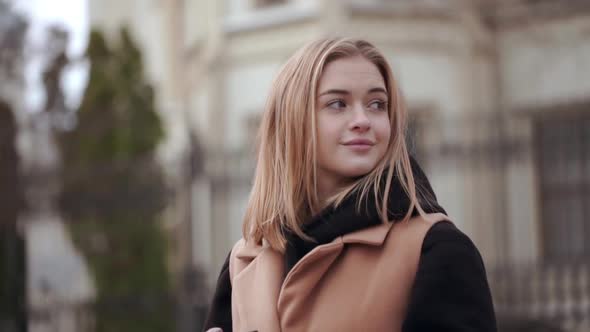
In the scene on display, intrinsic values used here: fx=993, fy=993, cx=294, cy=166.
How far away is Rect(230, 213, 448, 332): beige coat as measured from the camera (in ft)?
6.19

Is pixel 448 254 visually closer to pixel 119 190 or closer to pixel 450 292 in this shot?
pixel 450 292

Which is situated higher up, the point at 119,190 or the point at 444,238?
the point at 444,238

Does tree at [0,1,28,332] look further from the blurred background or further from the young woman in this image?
the young woman

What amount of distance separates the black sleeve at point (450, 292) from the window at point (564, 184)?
339 inches

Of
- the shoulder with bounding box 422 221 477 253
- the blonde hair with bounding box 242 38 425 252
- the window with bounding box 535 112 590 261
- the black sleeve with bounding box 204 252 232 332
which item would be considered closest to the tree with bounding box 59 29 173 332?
the window with bounding box 535 112 590 261

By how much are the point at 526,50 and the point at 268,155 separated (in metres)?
10.4

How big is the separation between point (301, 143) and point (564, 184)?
9601 mm

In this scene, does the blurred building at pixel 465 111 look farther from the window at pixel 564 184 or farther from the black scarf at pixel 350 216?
the black scarf at pixel 350 216

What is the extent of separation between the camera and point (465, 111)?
1171 centimetres

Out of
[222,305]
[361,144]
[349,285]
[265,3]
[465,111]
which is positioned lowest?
[465,111]

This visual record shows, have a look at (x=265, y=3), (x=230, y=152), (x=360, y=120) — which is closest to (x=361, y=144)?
(x=360, y=120)

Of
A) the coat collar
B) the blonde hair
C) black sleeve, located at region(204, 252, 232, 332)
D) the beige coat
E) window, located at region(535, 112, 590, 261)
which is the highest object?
the blonde hair

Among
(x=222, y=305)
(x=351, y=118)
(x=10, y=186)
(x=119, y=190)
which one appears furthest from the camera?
(x=10, y=186)

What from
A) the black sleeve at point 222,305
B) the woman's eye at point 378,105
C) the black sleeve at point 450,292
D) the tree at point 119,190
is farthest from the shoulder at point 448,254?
the tree at point 119,190
